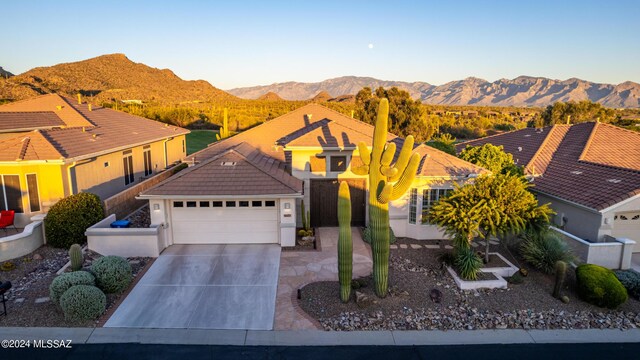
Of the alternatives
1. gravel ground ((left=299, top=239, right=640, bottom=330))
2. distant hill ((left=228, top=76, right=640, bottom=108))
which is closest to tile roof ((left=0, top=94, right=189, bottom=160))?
gravel ground ((left=299, top=239, right=640, bottom=330))

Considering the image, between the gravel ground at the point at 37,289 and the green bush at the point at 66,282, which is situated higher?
the green bush at the point at 66,282

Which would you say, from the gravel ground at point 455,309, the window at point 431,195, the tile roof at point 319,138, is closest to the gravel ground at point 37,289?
the gravel ground at point 455,309

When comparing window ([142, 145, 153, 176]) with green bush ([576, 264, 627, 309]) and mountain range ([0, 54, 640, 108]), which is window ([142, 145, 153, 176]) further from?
mountain range ([0, 54, 640, 108])

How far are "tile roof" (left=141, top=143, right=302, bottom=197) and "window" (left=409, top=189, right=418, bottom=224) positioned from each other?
14.8 feet

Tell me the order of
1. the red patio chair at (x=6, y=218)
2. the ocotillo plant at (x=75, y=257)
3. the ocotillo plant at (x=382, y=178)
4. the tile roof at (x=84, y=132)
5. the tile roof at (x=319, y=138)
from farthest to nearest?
1. the tile roof at (x=84, y=132)
2. the tile roof at (x=319, y=138)
3. the red patio chair at (x=6, y=218)
4. the ocotillo plant at (x=75, y=257)
5. the ocotillo plant at (x=382, y=178)

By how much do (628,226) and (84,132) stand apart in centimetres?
2415

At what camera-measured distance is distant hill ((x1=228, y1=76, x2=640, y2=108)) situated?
449 ft

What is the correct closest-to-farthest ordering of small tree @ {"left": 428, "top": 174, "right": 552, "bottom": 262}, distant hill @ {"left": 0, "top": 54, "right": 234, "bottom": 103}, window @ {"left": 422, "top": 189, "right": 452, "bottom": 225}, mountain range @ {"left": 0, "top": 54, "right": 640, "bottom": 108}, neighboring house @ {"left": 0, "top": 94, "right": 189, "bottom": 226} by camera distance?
small tree @ {"left": 428, "top": 174, "right": 552, "bottom": 262}
neighboring house @ {"left": 0, "top": 94, "right": 189, "bottom": 226}
window @ {"left": 422, "top": 189, "right": 452, "bottom": 225}
distant hill @ {"left": 0, "top": 54, "right": 234, "bottom": 103}
mountain range @ {"left": 0, "top": 54, "right": 640, "bottom": 108}

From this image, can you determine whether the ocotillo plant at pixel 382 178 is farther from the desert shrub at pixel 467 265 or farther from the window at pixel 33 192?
the window at pixel 33 192

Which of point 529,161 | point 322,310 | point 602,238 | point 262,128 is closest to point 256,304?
point 322,310

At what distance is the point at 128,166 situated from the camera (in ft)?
69.8

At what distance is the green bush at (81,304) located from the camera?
9.28 m

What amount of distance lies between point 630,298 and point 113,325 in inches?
562

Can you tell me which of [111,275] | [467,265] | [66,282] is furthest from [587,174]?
[66,282]
